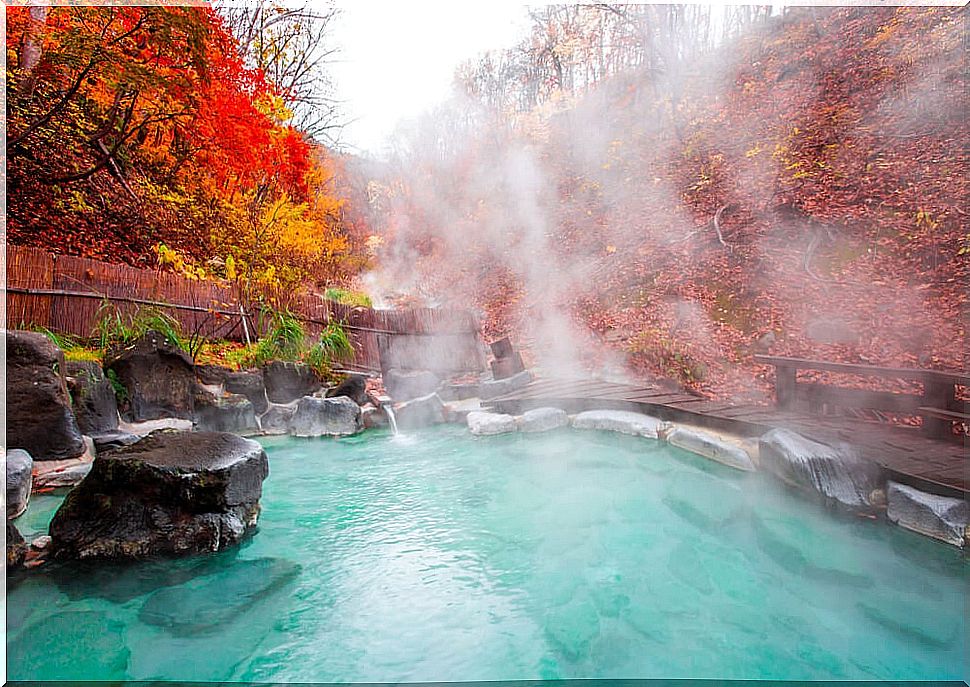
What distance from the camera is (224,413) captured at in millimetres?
4086

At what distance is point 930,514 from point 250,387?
4654mm

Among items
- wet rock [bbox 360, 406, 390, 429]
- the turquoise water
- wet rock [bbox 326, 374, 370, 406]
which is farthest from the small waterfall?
the turquoise water

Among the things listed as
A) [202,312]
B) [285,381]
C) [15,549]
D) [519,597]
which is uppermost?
[202,312]

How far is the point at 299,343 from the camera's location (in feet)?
16.9

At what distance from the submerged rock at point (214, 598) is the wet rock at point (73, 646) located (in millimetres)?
117

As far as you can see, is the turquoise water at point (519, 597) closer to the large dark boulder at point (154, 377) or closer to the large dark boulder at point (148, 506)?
the large dark boulder at point (148, 506)

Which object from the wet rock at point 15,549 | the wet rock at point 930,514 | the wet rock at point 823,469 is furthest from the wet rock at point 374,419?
the wet rock at point 930,514

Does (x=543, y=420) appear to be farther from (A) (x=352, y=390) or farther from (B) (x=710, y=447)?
(A) (x=352, y=390)

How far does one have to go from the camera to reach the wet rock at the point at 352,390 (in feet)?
15.5

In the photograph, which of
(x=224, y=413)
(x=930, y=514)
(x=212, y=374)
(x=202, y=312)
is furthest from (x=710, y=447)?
(x=202, y=312)

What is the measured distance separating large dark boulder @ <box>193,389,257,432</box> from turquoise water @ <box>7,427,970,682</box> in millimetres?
1473

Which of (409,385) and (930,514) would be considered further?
(409,385)

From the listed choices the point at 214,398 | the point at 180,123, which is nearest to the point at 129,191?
the point at 180,123

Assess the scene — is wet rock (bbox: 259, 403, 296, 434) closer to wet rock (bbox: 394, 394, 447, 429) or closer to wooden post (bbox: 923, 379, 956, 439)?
wet rock (bbox: 394, 394, 447, 429)
